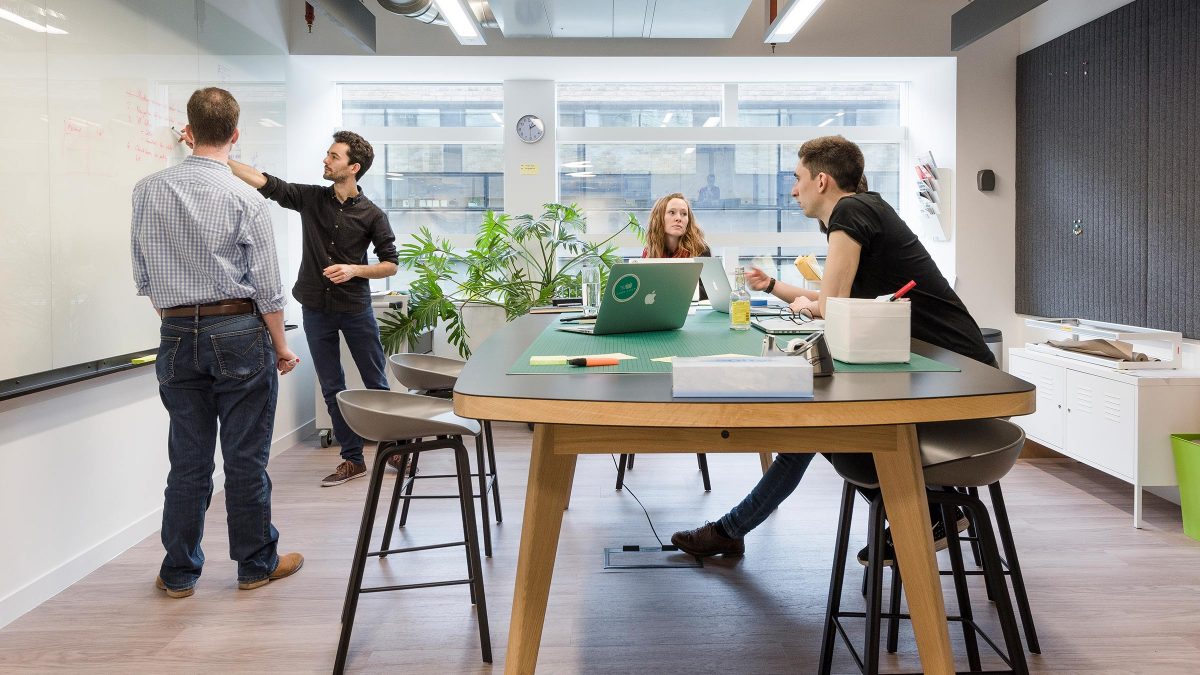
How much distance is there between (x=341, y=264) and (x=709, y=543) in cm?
232

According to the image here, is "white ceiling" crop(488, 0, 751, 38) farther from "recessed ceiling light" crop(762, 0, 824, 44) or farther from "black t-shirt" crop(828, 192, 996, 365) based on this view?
"black t-shirt" crop(828, 192, 996, 365)

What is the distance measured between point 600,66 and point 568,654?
4.34 metres

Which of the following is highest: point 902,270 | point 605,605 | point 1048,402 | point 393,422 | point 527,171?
point 527,171

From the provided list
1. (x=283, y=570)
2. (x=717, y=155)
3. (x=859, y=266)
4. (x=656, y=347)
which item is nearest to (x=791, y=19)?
(x=717, y=155)

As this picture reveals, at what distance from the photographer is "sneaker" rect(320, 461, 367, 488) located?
13.5 ft

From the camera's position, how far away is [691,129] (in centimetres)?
618

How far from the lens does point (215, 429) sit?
2.81m

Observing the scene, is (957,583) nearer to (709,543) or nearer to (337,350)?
(709,543)

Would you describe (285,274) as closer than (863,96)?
Yes

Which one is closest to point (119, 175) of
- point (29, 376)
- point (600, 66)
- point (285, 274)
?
point (29, 376)

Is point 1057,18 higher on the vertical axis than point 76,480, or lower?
higher

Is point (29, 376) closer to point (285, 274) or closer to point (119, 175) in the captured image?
point (119, 175)

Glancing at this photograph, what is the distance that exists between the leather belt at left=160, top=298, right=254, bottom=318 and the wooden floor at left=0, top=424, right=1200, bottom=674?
0.92 m

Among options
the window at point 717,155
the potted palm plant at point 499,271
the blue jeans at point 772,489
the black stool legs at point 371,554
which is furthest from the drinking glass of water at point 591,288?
the window at point 717,155
